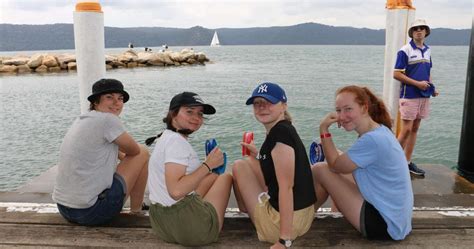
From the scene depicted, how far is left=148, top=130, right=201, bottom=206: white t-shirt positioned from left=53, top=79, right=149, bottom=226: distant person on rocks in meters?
0.47

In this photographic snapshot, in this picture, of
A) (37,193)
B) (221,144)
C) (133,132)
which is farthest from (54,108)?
(37,193)

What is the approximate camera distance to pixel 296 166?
2.73 m

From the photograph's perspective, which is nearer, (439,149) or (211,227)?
(211,227)

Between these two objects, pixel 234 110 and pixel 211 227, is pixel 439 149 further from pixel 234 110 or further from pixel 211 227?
pixel 211 227

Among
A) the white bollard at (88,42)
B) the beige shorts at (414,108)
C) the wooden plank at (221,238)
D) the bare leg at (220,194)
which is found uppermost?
the white bollard at (88,42)

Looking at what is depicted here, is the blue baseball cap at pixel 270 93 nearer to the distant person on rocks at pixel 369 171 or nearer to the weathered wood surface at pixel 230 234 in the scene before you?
the distant person on rocks at pixel 369 171

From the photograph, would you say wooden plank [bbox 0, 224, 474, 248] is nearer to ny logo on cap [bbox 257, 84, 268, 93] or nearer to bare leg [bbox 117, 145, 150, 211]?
bare leg [bbox 117, 145, 150, 211]

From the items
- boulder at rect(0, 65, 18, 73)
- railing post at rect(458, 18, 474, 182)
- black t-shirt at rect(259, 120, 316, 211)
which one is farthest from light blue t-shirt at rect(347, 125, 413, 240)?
boulder at rect(0, 65, 18, 73)

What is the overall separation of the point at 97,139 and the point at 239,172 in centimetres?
109

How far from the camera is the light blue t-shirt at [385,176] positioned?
2.79 meters

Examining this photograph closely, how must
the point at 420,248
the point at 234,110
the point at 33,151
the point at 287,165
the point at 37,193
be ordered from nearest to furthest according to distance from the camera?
1. the point at 287,165
2. the point at 420,248
3. the point at 37,193
4. the point at 33,151
5. the point at 234,110

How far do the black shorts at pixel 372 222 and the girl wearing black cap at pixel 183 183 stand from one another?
101 centimetres

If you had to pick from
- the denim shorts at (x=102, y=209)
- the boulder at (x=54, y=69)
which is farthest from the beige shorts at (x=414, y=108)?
the boulder at (x=54, y=69)

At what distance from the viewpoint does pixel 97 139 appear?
3.12m
